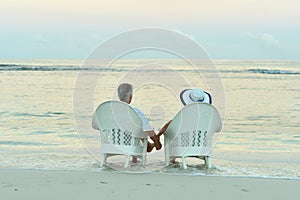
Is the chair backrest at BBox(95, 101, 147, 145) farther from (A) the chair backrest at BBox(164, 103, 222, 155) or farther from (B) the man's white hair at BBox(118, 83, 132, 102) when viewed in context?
(A) the chair backrest at BBox(164, 103, 222, 155)

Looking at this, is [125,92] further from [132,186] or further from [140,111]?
[132,186]

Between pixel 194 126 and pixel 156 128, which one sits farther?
pixel 156 128

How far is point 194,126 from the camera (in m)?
6.73

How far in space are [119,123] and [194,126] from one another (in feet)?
3.17

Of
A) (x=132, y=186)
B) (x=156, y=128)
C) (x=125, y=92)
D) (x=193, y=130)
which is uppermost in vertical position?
(x=125, y=92)

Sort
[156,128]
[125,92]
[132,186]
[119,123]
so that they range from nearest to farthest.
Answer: [132,186], [119,123], [125,92], [156,128]

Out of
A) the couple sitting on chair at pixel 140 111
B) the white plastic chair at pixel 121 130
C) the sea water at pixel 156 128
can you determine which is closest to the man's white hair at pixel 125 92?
the couple sitting on chair at pixel 140 111

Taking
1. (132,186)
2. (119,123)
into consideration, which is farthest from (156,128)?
(132,186)

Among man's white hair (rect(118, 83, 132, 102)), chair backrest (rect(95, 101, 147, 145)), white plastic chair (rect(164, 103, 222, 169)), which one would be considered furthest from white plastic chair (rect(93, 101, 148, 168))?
white plastic chair (rect(164, 103, 222, 169))

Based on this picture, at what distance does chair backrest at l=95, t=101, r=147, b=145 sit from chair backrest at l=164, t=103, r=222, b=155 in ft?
1.35

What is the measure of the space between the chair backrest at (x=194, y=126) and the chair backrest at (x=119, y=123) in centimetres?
41

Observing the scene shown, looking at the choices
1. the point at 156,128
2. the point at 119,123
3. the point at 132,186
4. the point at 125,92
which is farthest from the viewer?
the point at 156,128

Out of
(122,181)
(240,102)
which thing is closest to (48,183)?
(122,181)

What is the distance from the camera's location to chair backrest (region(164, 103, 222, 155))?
21.9 ft
